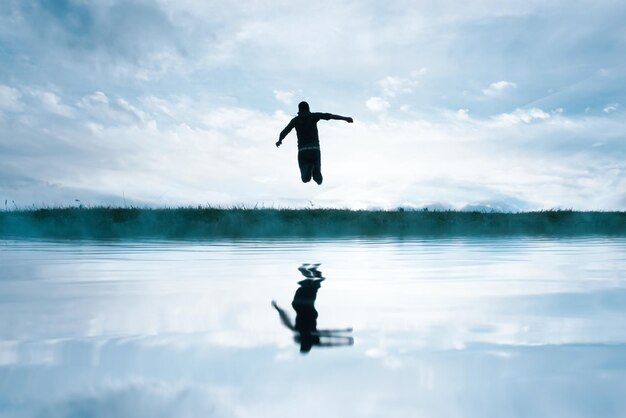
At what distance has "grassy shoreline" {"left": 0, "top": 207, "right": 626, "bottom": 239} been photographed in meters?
25.2

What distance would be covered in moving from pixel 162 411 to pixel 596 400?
7.19ft

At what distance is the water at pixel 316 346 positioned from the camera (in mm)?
3252

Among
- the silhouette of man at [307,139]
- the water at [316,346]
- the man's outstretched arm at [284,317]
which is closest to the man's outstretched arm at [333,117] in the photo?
the silhouette of man at [307,139]

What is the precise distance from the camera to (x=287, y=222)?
27.9 m

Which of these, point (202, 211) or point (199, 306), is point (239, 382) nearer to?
point (199, 306)

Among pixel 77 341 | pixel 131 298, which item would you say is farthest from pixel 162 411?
pixel 131 298

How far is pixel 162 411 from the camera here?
3131 millimetres

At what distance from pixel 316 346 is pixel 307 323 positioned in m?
0.85

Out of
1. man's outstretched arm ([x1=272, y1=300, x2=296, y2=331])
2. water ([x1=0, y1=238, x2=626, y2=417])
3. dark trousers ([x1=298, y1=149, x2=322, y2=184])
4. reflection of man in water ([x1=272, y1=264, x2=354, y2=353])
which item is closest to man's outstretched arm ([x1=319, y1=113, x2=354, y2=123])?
dark trousers ([x1=298, y1=149, x2=322, y2=184])

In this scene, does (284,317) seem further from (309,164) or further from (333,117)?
(309,164)

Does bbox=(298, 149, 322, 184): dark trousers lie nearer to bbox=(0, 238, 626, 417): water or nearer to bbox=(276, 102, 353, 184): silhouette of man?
bbox=(276, 102, 353, 184): silhouette of man

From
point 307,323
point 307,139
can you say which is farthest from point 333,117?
point 307,323

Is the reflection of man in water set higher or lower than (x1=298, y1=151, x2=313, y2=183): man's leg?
lower

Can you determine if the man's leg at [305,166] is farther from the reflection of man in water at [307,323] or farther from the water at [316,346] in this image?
the reflection of man in water at [307,323]
